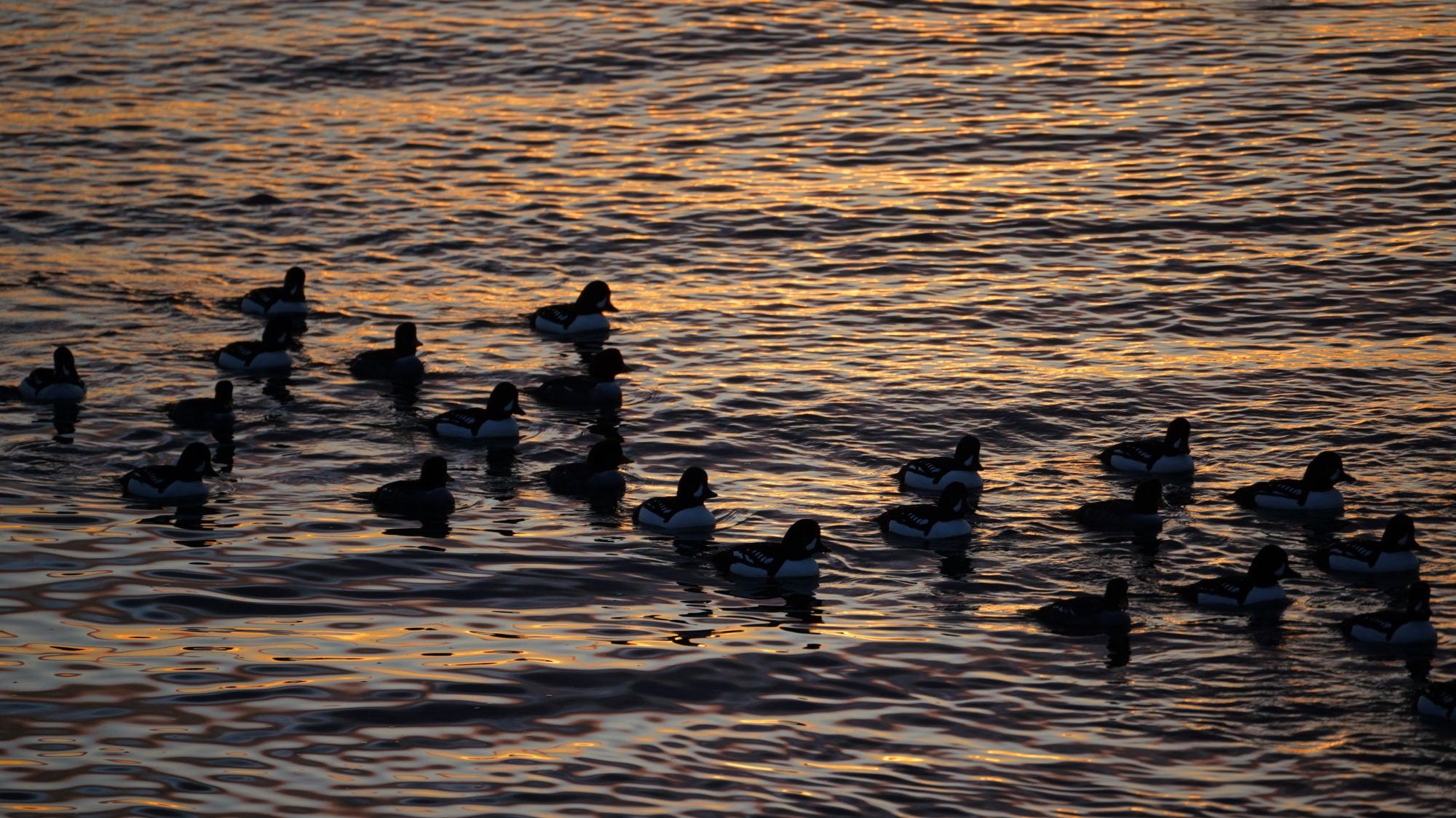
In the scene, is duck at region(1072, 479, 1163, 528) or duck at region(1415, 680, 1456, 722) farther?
duck at region(1072, 479, 1163, 528)

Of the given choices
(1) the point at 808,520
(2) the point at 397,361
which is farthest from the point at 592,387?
(1) the point at 808,520

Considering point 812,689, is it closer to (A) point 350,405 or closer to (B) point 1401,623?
(B) point 1401,623

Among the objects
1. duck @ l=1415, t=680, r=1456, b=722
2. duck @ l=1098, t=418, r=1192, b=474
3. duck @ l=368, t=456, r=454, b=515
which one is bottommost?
duck @ l=1415, t=680, r=1456, b=722

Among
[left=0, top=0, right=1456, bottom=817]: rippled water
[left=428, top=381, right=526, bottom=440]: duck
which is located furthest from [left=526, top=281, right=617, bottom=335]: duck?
[left=428, top=381, right=526, bottom=440]: duck

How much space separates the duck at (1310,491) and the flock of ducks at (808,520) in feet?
0.05

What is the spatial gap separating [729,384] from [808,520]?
20.9 ft

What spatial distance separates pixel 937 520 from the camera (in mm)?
19984

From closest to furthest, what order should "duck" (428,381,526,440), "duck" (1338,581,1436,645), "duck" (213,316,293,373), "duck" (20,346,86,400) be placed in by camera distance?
"duck" (1338,581,1436,645)
"duck" (428,381,526,440)
"duck" (20,346,86,400)
"duck" (213,316,293,373)

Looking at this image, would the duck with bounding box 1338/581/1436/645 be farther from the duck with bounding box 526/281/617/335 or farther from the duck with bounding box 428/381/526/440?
the duck with bounding box 526/281/617/335

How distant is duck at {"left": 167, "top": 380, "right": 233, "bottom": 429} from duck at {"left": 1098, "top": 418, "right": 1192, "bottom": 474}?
11205mm

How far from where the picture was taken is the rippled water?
15812mm

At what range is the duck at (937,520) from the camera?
20.0m

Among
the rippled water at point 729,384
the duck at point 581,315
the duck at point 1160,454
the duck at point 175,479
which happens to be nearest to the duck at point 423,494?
the rippled water at point 729,384

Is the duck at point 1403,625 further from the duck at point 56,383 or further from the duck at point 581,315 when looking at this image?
the duck at point 56,383
